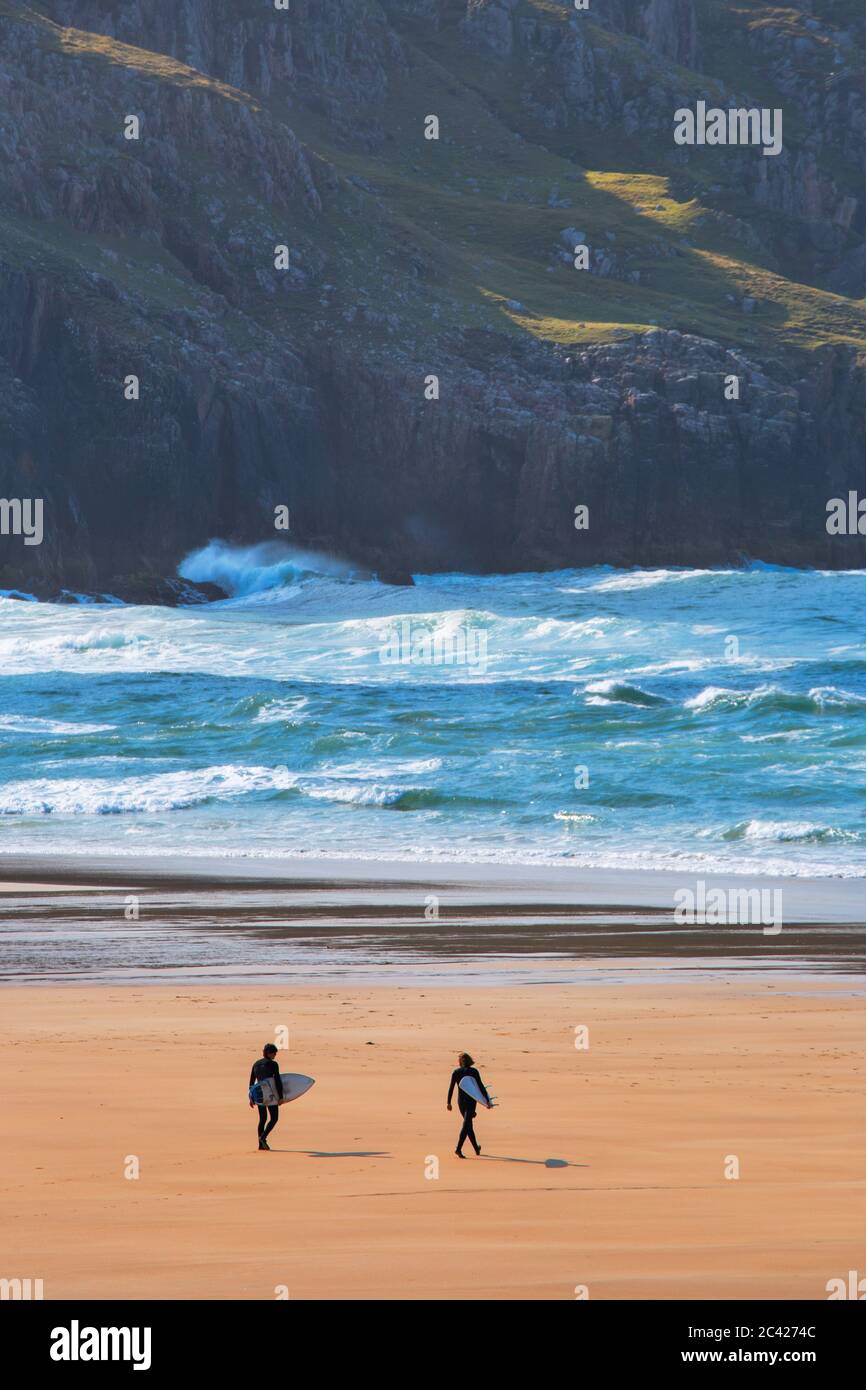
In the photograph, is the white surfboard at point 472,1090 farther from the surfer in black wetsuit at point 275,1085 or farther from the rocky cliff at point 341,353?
the rocky cliff at point 341,353

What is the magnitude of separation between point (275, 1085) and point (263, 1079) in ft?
Answer: 0.24

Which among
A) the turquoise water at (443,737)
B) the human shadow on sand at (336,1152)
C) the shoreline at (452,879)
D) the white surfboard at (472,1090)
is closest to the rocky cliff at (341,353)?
the turquoise water at (443,737)

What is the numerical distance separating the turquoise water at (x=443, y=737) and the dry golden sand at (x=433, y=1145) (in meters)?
10.5

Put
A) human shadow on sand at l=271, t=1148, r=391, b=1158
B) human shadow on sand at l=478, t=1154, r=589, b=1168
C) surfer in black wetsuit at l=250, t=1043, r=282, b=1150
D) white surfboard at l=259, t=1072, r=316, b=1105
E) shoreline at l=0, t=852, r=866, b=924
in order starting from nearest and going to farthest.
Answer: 1. human shadow on sand at l=478, t=1154, r=589, b=1168
2. human shadow on sand at l=271, t=1148, r=391, b=1158
3. surfer in black wetsuit at l=250, t=1043, r=282, b=1150
4. white surfboard at l=259, t=1072, r=316, b=1105
5. shoreline at l=0, t=852, r=866, b=924

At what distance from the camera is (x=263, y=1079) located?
9578mm

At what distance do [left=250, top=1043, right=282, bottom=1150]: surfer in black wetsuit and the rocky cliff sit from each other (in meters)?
69.1

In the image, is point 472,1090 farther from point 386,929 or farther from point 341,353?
point 341,353

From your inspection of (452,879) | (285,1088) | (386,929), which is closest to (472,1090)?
(285,1088)

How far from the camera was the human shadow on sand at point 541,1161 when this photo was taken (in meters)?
9.00

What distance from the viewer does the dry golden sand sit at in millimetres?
7207

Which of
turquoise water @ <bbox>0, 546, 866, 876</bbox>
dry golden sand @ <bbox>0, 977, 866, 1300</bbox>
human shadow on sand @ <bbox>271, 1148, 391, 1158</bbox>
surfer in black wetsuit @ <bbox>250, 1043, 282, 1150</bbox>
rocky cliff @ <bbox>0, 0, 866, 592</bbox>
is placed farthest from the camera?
rocky cliff @ <bbox>0, 0, 866, 592</bbox>

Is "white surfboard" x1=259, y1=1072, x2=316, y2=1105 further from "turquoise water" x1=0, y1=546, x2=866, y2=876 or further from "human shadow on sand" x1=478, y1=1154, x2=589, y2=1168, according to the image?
"turquoise water" x1=0, y1=546, x2=866, y2=876

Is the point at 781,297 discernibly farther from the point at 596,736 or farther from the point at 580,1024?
the point at 580,1024

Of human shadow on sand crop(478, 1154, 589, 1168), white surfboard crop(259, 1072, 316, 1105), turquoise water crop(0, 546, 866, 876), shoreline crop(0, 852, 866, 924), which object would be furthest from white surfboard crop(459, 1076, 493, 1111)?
turquoise water crop(0, 546, 866, 876)
